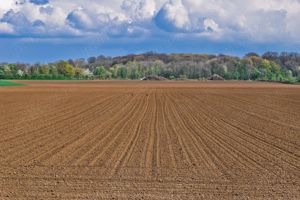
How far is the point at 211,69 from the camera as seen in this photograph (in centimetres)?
17762

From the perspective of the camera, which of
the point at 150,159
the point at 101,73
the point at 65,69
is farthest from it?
the point at 101,73

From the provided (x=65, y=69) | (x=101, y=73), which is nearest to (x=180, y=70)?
(x=101, y=73)

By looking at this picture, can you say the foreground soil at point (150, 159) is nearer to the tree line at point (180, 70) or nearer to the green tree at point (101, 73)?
the tree line at point (180, 70)

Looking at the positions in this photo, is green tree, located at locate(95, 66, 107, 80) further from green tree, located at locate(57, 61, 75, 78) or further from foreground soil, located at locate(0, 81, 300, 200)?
foreground soil, located at locate(0, 81, 300, 200)

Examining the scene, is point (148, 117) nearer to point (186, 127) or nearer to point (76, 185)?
point (186, 127)

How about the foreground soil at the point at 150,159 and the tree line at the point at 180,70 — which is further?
the tree line at the point at 180,70

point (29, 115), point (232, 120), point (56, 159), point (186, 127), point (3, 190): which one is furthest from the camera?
point (29, 115)

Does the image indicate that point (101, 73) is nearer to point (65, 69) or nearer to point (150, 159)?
point (65, 69)

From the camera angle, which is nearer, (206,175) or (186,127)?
(206,175)

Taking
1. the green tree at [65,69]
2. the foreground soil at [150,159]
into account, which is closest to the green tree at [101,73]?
the green tree at [65,69]

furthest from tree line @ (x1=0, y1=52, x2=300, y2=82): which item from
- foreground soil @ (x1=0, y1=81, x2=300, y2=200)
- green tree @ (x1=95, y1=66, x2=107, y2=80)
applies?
foreground soil @ (x1=0, y1=81, x2=300, y2=200)

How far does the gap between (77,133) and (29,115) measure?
317 inches

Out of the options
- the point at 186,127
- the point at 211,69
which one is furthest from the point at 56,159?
the point at 211,69

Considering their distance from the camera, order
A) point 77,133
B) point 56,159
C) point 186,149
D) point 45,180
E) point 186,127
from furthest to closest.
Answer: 1. point 186,127
2. point 77,133
3. point 186,149
4. point 56,159
5. point 45,180
